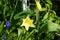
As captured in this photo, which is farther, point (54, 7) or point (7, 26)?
point (54, 7)

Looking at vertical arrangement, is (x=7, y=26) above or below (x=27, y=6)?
below

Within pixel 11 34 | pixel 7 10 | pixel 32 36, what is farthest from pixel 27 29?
pixel 7 10

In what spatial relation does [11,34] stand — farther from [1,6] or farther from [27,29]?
[1,6]

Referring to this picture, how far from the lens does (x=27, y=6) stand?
1.65 m

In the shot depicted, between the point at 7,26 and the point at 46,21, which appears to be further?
the point at 7,26

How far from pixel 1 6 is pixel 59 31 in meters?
0.57

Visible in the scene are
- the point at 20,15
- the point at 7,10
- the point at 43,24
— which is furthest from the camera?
the point at 7,10

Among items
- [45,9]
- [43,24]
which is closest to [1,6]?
[45,9]

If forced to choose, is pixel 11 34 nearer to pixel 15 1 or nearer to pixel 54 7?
pixel 15 1

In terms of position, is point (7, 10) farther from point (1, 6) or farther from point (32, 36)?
point (32, 36)

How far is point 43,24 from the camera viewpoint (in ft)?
4.76

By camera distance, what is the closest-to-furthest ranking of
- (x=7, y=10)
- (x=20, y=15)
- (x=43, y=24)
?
(x=43, y=24)
(x=20, y=15)
(x=7, y=10)

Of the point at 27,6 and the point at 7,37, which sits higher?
the point at 27,6

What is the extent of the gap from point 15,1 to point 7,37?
37cm
